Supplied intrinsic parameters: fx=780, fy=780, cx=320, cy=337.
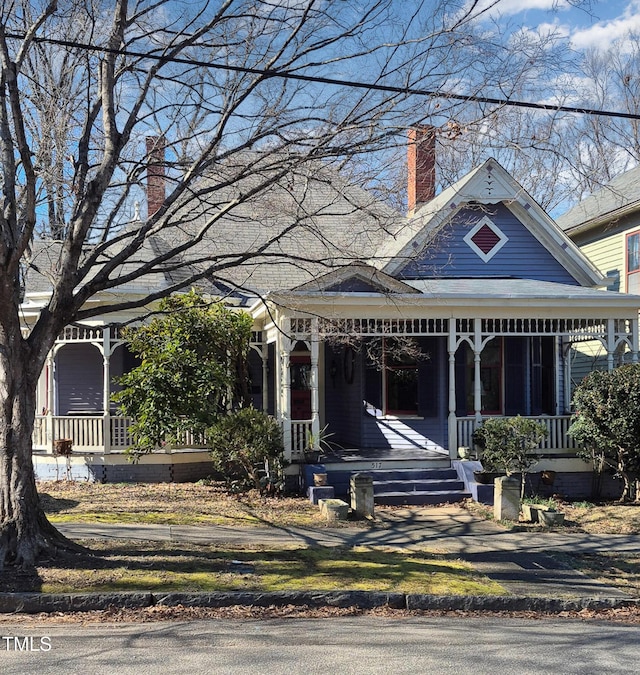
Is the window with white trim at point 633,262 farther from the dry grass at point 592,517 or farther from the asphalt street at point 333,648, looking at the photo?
the asphalt street at point 333,648

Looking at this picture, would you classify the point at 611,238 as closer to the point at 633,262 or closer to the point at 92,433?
the point at 633,262

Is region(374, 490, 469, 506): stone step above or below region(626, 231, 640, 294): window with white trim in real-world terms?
below

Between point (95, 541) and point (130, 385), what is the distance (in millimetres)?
5263

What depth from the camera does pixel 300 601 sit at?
324 inches

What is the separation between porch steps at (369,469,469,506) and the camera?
47.9 ft

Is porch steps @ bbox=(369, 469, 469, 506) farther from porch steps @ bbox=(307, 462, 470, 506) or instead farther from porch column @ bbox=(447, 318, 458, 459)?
porch column @ bbox=(447, 318, 458, 459)

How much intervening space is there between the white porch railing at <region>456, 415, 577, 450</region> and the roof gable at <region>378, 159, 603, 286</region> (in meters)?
4.01

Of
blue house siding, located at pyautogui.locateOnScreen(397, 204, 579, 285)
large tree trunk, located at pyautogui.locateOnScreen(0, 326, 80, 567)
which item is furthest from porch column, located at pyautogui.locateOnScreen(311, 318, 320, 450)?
large tree trunk, located at pyautogui.locateOnScreen(0, 326, 80, 567)

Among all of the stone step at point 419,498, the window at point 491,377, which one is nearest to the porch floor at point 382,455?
the stone step at point 419,498

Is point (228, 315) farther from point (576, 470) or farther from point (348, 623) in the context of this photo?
point (348, 623)

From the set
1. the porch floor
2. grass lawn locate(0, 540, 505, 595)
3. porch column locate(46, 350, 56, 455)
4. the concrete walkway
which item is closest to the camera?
grass lawn locate(0, 540, 505, 595)

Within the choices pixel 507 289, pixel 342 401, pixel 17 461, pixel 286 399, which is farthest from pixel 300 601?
pixel 342 401

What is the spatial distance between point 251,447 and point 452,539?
442 cm

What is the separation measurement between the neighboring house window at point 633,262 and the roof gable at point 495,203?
3482 millimetres
